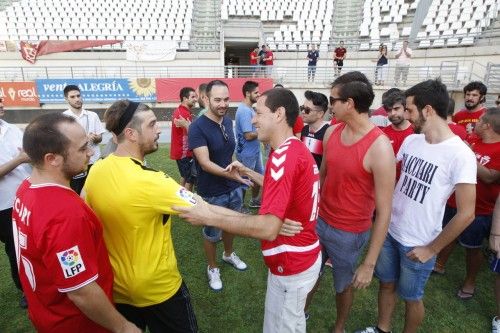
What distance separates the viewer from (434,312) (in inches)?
136

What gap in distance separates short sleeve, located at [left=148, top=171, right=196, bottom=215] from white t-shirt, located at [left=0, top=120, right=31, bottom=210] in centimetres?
226

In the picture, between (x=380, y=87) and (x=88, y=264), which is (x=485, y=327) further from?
(x=380, y=87)

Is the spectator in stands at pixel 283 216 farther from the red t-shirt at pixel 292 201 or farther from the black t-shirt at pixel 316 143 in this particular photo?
→ the black t-shirt at pixel 316 143

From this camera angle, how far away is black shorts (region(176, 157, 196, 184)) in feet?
19.3

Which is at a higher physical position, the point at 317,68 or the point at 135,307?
the point at 317,68

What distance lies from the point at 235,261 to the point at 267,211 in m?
2.62

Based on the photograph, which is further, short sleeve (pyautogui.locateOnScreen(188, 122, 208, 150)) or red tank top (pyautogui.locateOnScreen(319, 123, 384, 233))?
short sleeve (pyautogui.locateOnScreen(188, 122, 208, 150))

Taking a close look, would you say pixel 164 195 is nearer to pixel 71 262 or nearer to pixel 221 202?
pixel 71 262

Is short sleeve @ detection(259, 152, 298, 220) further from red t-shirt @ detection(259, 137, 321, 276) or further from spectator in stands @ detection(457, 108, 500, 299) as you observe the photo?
spectator in stands @ detection(457, 108, 500, 299)

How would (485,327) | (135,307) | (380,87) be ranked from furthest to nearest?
(380,87) → (485,327) → (135,307)

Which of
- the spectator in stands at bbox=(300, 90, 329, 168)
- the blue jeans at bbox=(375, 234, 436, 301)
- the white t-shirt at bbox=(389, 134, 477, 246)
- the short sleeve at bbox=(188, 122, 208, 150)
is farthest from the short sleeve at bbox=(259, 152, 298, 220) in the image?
the spectator in stands at bbox=(300, 90, 329, 168)

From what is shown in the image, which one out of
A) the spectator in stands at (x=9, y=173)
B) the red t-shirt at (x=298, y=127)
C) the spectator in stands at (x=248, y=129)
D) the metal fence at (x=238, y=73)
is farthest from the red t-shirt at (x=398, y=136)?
the metal fence at (x=238, y=73)

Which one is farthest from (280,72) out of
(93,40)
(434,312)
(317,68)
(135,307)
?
(135,307)

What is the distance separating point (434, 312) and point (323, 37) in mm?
21266
